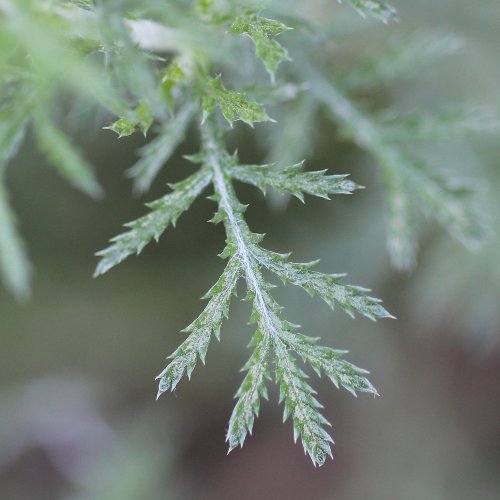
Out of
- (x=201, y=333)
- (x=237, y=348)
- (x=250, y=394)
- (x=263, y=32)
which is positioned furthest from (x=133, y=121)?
(x=237, y=348)

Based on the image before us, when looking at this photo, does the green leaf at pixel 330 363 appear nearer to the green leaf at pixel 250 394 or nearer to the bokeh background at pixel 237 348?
the green leaf at pixel 250 394

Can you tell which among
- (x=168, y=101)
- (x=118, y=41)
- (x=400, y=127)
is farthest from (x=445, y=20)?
(x=118, y=41)

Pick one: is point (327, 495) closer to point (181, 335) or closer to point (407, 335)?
point (407, 335)

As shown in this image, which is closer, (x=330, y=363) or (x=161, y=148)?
(x=330, y=363)

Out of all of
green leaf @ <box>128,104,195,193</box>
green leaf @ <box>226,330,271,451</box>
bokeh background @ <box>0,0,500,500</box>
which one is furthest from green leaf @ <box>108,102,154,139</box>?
bokeh background @ <box>0,0,500,500</box>

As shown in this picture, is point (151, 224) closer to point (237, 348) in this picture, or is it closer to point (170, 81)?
point (170, 81)

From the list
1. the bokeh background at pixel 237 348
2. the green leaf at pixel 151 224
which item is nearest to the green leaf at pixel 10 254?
the green leaf at pixel 151 224

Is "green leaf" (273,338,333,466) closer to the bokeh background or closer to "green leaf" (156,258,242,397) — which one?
Answer: "green leaf" (156,258,242,397)
